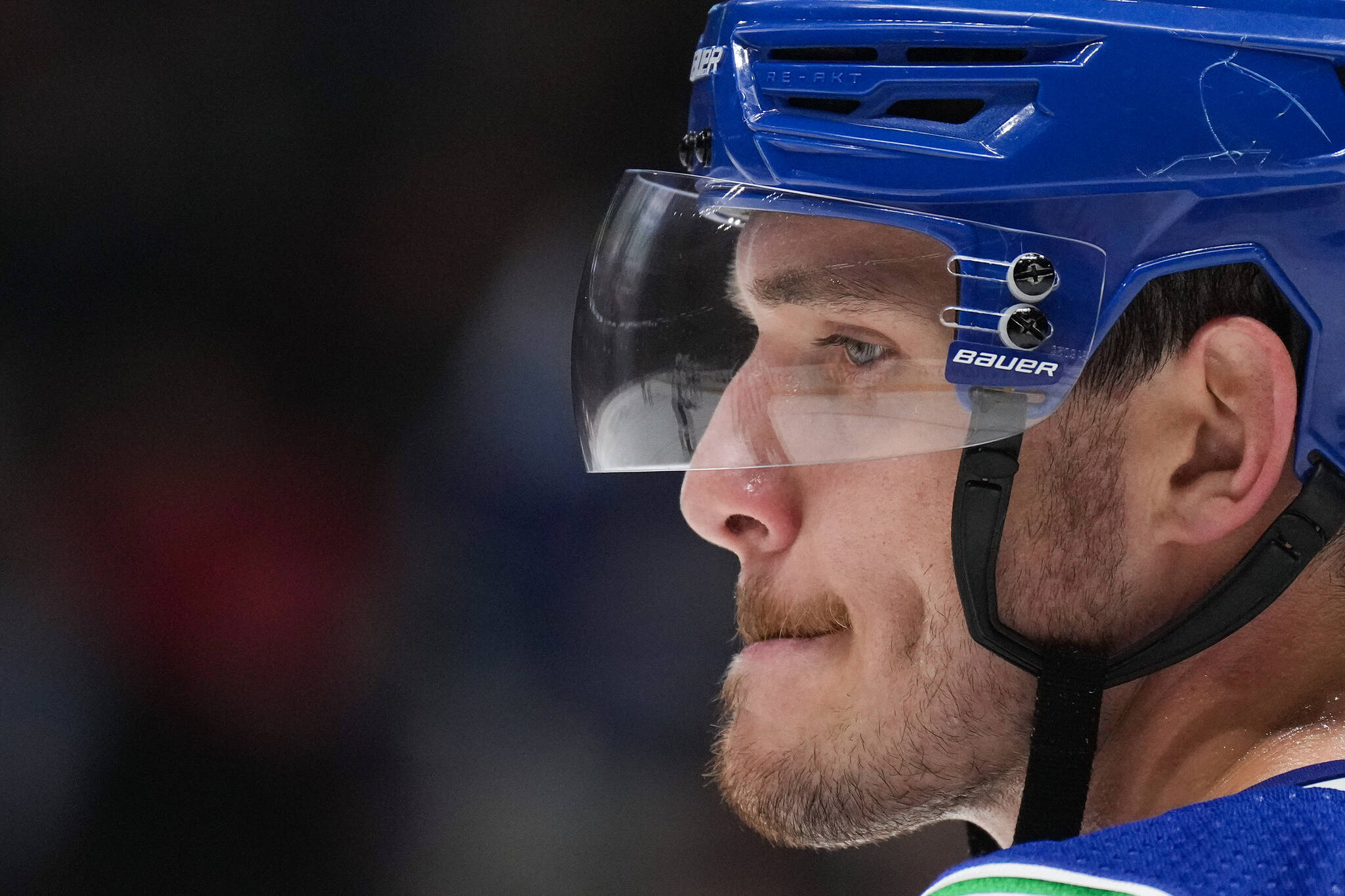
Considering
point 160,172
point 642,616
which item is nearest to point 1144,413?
point 642,616

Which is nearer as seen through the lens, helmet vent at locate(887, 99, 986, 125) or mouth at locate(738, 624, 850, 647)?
helmet vent at locate(887, 99, 986, 125)

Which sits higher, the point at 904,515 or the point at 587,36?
the point at 587,36

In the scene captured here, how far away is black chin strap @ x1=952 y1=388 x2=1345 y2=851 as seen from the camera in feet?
3.42

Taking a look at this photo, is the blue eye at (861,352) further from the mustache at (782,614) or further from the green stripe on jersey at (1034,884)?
the green stripe on jersey at (1034,884)

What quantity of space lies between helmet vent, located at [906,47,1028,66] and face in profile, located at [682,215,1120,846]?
0.14m

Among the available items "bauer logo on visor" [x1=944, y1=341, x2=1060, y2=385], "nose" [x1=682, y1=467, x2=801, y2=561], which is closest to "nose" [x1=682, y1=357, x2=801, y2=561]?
"nose" [x1=682, y1=467, x2=801, y2=561]

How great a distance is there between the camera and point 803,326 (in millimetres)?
1142

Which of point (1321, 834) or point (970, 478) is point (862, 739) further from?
point (1321, 834)

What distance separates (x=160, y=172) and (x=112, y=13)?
0.28 metres

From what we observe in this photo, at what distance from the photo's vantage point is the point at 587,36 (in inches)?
97.1

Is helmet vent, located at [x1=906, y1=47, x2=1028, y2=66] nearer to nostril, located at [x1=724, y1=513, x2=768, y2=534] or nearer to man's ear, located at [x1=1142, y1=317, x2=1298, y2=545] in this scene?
man's ear, located at [x1=1142, y1=317, x2=1298, y2=545]

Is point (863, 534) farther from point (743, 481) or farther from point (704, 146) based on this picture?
point (704, 146)

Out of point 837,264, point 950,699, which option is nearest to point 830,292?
point 837,264

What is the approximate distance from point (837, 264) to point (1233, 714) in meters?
0.50
